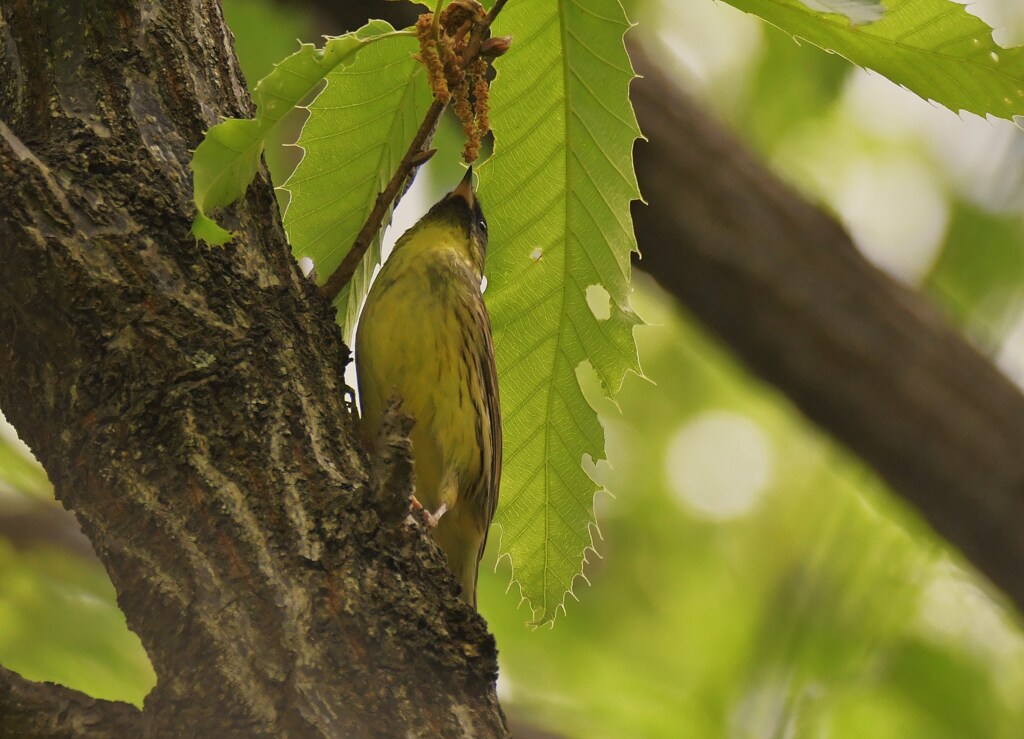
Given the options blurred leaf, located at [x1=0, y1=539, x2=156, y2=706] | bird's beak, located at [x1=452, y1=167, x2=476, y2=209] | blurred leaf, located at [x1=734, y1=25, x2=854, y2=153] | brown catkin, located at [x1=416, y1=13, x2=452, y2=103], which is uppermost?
blurred leaf, located at [x1=734, y1=25, x2=854, y2=153]

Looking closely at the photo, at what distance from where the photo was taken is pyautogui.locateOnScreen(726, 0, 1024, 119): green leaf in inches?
75.2

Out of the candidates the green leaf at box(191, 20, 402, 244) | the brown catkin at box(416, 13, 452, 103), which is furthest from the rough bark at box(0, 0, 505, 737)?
the brown catkin at box(416, 13, 452, 103)

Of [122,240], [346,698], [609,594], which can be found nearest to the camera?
[346,698]

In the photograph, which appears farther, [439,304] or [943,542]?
[943,542]

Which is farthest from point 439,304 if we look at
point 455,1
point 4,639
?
point 4,639

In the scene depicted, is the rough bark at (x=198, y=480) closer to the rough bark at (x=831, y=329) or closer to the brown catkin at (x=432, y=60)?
the brown catkin at (x=432, y=60)

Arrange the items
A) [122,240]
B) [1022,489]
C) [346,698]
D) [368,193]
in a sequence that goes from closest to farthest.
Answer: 1. [346,698]
2. [122,240]
3. [368,193]
4. [1022,489]

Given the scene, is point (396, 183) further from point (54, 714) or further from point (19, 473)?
point (19, 473)

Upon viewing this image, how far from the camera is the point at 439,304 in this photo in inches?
141

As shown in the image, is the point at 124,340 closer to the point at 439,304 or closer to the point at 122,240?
the point at 122,240

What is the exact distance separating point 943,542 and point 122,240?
4.14m

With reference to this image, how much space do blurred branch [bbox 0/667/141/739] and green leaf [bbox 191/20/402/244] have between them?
29.9 inches

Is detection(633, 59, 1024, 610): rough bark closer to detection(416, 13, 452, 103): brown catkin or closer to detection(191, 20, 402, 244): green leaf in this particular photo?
detection(416, 13, 452, 103): brown catkin

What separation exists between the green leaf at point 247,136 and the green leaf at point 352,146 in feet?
1.09
